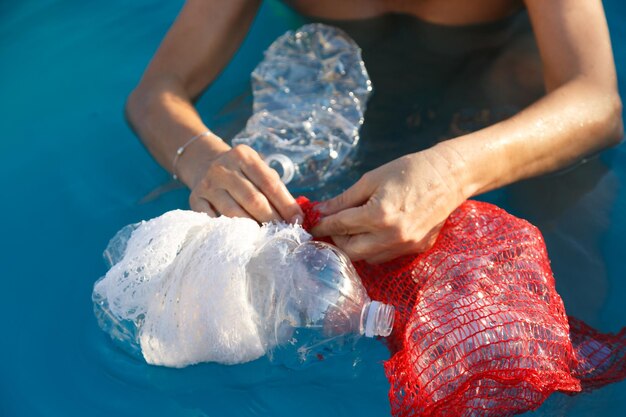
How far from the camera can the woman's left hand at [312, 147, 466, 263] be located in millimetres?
1827

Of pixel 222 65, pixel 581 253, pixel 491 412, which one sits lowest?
pixel 581 253

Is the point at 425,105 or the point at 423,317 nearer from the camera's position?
the point at 423,317

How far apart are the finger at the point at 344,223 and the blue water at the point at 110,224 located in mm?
433

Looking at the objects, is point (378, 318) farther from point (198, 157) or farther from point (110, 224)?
point (110, 224)

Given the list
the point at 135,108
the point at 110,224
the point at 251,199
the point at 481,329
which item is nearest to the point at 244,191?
the point at 251,199

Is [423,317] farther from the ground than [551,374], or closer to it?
farther from the ground

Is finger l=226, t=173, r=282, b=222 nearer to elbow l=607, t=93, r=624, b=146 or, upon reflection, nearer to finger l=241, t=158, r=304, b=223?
finger l=241, t=158, r=304, b=223

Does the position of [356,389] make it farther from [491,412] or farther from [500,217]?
[500,217]

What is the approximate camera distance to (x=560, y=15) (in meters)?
2.34

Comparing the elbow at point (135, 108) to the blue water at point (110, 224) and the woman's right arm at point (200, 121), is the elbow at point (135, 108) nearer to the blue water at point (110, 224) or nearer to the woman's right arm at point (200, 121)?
the woman's right arm at point (200, 121)

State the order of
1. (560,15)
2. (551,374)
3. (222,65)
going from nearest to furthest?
(551,374)
(560,15)
(222,65)

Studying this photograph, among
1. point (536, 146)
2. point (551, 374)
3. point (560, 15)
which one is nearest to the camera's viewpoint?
point (551, 374)

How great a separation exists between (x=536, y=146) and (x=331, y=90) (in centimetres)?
90

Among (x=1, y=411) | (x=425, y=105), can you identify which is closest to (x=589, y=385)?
(x=425, y=105)
